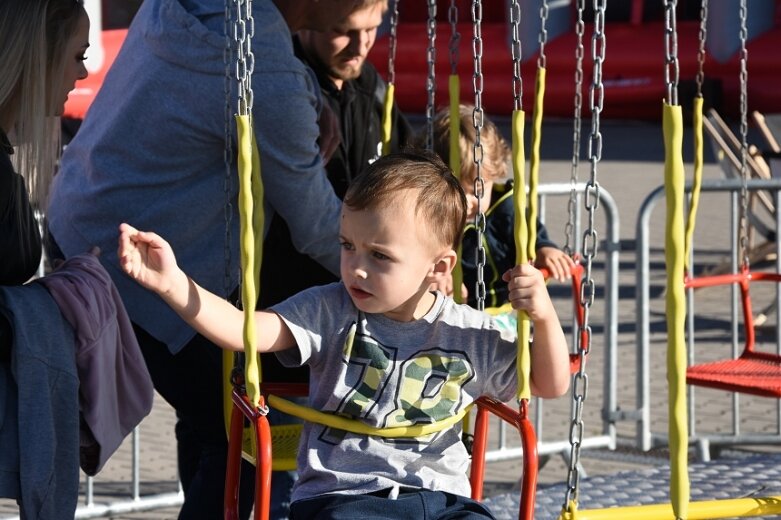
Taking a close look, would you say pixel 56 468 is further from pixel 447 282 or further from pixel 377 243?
pixel 447 282

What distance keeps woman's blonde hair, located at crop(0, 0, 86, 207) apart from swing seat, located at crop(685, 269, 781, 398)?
8.24ft

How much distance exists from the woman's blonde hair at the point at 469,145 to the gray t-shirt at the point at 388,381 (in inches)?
51.7

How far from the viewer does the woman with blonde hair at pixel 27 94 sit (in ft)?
8.96

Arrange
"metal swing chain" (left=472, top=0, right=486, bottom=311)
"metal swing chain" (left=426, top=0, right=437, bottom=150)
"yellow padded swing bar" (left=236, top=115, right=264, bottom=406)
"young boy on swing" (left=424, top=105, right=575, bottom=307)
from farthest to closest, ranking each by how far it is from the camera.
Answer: "young boy on swing" (left=424, top=105, right=575, bottom=307) → "metal swing chain" (left=426, top=0, right=437, bottom=150) → "metal swing chain" (left=472, top=0, right=486, bottom=311) → "yellow padded swing bar" (left=236, top=115, right=264, bottom=406)

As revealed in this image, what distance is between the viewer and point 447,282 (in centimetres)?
351

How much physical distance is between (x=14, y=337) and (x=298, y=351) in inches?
21.6

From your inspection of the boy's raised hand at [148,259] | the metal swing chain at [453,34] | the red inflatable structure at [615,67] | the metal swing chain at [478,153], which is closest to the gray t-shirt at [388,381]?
the metal swing chain at [478,153]

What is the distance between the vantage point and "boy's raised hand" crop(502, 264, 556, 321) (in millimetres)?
2705

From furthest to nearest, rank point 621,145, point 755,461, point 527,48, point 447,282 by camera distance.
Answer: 1. point 527,48
2. point 621,145
3. point 755,461
4. point 447,282

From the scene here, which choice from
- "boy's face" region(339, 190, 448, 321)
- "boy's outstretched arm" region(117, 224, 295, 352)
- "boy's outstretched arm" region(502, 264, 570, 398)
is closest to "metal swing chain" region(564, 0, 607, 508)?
"boy's outstretched arm" region(502, 264, 570, 398)

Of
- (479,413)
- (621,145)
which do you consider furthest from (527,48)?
(479,413)

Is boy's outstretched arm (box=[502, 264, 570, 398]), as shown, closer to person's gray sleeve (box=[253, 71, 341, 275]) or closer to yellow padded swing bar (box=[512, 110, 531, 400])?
Result: yellow padded swing bar (box=[512, 110, 531, 400])

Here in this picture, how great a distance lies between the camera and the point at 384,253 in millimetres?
2686

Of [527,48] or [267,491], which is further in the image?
[527,48]
